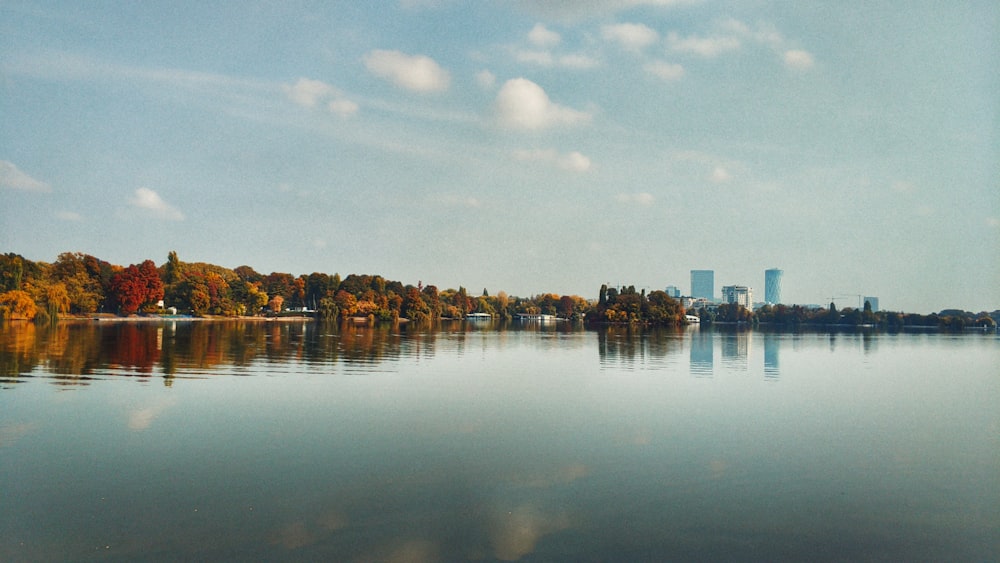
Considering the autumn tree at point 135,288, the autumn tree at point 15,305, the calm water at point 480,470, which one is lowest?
the calm water at point 480,470

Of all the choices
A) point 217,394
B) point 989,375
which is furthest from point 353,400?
point 989,375

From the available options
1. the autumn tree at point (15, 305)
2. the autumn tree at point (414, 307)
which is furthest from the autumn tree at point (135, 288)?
the autumn tree at point (414, 307)

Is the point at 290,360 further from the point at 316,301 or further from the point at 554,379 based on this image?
the point at 316,301

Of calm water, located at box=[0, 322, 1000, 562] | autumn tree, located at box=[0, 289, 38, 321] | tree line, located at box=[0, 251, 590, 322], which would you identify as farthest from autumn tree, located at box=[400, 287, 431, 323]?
calm water, located at box=[0, 322, 1000, 562]

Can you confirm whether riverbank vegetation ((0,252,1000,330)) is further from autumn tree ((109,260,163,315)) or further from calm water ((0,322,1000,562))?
calm water ((0,322,1000,562))

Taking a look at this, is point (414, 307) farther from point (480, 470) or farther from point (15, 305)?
point (480, 470)

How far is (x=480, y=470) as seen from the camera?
9648 mm

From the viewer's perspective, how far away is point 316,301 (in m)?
130

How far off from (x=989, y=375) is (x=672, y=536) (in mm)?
30857

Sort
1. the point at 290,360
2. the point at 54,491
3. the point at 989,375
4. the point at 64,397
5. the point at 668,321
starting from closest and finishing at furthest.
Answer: the point at 54,491
the point at 64,397
the point at 290,360
the point at 989,375
the point at 668,321

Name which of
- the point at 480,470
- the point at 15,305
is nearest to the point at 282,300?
the point at 15,305

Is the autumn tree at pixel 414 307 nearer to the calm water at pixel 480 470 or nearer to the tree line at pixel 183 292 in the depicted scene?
the tree line at pixel 183 292

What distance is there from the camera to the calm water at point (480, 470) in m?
6.81

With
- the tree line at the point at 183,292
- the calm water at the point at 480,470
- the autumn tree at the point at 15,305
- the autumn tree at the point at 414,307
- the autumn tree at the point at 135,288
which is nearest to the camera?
the calm water at the point at 480,470
